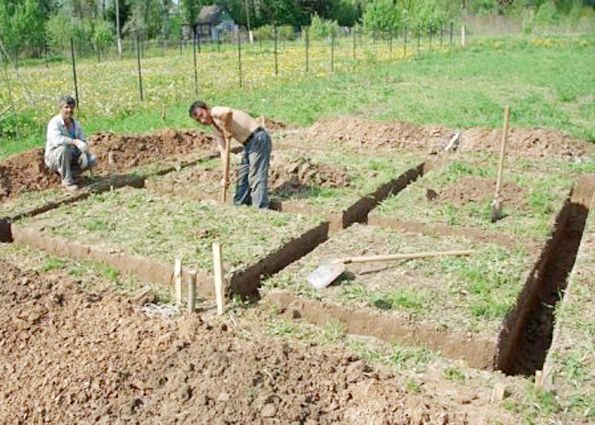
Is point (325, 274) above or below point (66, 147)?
below

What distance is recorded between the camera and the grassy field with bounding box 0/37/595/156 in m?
11.7

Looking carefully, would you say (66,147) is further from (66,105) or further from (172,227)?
(172,227)

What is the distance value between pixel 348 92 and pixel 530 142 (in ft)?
23.2

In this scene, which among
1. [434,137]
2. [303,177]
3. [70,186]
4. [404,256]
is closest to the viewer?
[404,256]

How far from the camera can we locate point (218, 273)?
441 cm

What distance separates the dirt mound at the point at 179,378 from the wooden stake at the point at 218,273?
20cm

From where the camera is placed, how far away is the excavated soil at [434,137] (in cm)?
930

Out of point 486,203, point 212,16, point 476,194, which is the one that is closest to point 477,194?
point 476,194

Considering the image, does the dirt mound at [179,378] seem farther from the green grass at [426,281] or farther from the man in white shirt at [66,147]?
the man in white shirt at [66,147]

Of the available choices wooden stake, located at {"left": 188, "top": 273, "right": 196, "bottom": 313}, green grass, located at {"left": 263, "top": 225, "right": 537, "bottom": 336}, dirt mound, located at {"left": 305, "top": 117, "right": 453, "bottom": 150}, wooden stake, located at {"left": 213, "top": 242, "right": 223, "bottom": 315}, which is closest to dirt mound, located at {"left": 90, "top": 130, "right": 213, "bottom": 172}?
dirt mound, located at {"left": 305, "top": 117, "right": 453, "bottom": 150}

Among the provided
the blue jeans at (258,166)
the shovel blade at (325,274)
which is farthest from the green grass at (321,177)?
the shovel blade at (325,274)

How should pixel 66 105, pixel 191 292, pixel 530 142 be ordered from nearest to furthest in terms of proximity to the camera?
1. pixel 191 292
2. pixel 66 105
3. pixel 530 142

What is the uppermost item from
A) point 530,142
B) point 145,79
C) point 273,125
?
point 145,79

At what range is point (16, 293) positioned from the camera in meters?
4.81
